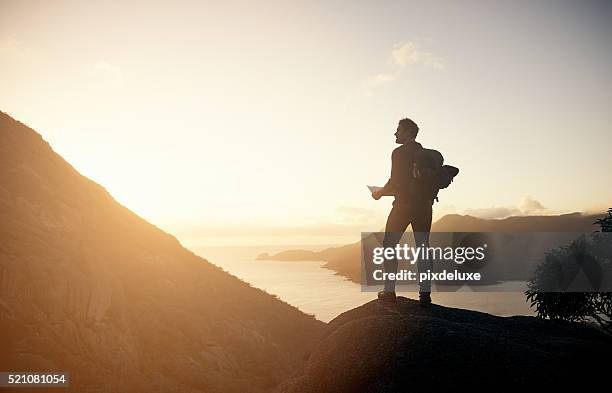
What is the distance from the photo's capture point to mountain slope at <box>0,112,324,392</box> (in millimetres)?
14633

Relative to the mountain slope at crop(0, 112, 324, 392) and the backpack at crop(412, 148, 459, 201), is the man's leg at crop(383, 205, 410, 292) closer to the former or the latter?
the backpack at crop(412, 148, 459, 201)

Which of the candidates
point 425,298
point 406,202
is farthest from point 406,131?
point 425,298

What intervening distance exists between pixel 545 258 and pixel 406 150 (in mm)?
17753

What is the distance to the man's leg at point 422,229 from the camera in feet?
23.8

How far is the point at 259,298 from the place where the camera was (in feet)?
123

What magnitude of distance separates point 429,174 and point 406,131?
113 cm

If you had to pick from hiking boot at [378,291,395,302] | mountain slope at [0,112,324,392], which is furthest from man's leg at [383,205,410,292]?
mountain slope at [0,112,324,392]

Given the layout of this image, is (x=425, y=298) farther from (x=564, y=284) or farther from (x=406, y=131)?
(x=564, y=284)

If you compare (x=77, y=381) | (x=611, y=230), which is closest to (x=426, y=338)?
(x=77, y=381)

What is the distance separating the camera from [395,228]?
7.43m

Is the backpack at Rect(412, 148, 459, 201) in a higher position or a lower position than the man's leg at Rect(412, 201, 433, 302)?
higher

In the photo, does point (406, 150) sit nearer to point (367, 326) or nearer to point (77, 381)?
point (367, 326)

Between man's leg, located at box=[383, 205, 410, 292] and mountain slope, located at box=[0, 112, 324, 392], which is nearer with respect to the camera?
man's leg, located at box=[383, 205, 410, 292]

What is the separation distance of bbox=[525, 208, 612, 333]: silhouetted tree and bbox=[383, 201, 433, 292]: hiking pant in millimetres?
13707
